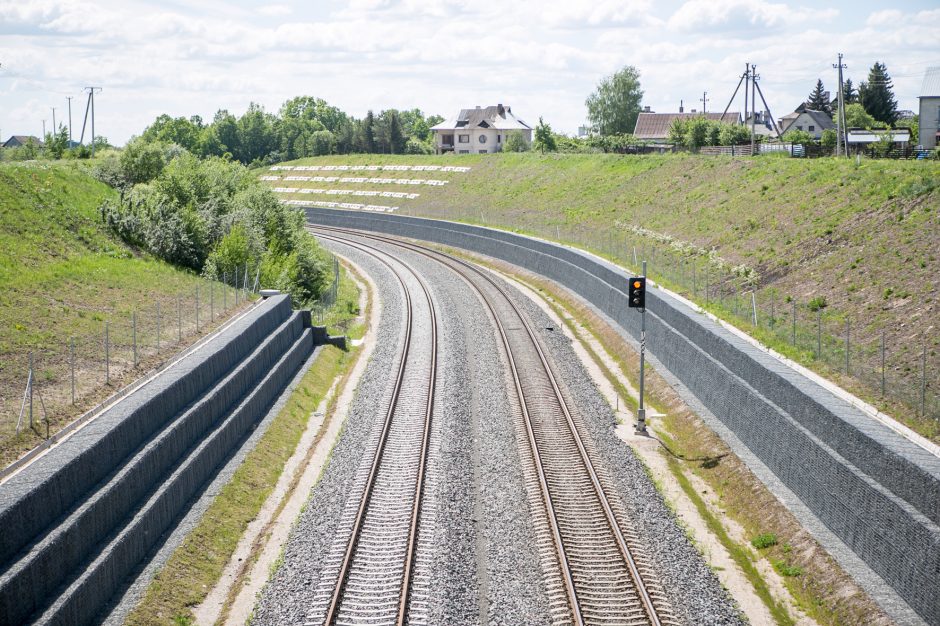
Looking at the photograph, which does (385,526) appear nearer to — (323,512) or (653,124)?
(323,512)

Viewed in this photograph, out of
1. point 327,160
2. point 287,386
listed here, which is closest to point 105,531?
point 287,386

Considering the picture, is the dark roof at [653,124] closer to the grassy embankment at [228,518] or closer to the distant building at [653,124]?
the distant building at [653,124]

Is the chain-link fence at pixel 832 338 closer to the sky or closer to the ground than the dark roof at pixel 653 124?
closer to the ground

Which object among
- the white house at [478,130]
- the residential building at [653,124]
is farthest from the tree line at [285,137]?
the residential building at [653,124]

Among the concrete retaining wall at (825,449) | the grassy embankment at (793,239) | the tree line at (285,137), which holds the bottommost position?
the concrete retaining wall at (825,449)

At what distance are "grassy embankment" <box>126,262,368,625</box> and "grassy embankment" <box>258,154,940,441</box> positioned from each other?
14.4 m

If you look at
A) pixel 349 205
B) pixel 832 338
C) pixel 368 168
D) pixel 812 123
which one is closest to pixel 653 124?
pixel 812 123

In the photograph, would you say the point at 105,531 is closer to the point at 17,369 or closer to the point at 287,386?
the point at 17,369

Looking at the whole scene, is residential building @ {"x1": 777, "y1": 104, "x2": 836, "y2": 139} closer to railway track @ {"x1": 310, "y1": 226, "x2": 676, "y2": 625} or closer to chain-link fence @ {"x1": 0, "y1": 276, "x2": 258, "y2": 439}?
railway track @ {"x1": 310, "y1": 226, "x2": 676, "y2": 625}

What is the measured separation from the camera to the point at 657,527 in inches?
730

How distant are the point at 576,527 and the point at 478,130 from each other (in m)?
125

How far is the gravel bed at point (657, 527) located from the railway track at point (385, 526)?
4.61 m

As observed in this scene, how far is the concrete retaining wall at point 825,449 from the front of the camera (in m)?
14.8

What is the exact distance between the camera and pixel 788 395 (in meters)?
20.9
